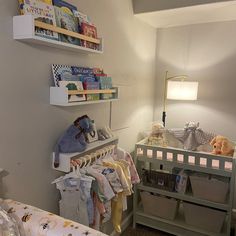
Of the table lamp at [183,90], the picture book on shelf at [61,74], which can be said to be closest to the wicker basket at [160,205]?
the table lamp at [183,90]

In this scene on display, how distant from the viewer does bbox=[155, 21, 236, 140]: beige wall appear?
2.55 meters

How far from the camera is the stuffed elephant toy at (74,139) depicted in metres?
1.49

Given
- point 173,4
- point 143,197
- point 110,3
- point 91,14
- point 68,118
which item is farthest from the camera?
point 143,197

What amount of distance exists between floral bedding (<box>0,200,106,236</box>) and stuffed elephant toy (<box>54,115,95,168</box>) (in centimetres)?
43

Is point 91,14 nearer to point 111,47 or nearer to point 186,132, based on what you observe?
point 111,47

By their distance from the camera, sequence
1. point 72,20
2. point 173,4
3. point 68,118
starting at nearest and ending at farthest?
point 72,20 < point 68,118 < point 173,4

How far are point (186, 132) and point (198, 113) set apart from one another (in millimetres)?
624

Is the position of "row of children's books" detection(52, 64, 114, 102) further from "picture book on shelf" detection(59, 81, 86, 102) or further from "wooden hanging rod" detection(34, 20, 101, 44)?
"wooden hanging rod" detection(34, 20, 101, 44)

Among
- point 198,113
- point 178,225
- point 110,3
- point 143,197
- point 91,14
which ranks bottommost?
point 178,225

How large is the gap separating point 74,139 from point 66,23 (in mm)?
714

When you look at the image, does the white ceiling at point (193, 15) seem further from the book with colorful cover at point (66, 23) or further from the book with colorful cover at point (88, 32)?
the book with colorful cover at point (66, 23)

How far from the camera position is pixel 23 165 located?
4.41 feet

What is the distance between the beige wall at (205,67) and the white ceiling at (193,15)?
0.12 metres

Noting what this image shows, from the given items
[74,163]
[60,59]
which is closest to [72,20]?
[60,59]
